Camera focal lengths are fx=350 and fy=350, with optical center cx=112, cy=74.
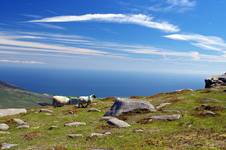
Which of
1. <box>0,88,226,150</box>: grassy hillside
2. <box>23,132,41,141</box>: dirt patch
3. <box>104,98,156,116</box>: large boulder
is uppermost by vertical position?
<box>104,98,156,116</box>: large boulder

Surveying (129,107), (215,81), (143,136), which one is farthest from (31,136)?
(215,81)

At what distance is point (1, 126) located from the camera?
127 ft

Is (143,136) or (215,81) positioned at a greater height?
(215,81)

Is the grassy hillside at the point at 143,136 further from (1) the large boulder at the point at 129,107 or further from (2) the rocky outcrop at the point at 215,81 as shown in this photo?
(2) the rocky outcrop at the point at 215,81

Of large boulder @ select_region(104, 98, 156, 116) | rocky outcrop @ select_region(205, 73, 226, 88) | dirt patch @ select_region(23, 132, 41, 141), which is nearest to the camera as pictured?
dirt patch @ select_region(23, 132, 41, 141)

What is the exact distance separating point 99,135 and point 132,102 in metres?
16.1

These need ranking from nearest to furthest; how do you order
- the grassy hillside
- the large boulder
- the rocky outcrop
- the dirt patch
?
the grassy hillside, the dirt patch, the large boulder, the rocky outcrop

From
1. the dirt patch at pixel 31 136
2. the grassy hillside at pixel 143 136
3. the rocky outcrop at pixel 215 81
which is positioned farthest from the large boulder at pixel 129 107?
the rocky outcrop at pixel 215 81

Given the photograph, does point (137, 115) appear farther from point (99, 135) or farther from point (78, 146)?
point (78, 146)

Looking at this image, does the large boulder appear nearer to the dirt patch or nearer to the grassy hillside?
the grassy hillside

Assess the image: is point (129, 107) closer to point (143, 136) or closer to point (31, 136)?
point (31, 136)

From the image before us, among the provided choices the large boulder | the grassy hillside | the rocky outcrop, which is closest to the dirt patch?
Result: the grassy hillside

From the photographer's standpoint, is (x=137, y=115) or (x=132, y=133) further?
(x=137, y=115)

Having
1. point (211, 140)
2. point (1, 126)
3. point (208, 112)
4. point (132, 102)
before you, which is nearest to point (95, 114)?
point (132, 102)
